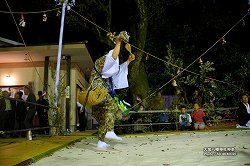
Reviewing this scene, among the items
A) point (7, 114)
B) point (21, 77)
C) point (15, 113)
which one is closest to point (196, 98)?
point (15, 113)

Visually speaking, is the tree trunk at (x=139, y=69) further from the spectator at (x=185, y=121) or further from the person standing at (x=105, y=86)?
the person standing at (x=105, y=86)

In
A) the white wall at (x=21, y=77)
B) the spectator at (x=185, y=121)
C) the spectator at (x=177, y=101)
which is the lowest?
the spectator at (x=185, y=121)

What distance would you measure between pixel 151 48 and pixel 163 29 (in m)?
1.39

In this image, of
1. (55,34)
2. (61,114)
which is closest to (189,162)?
(61,114)

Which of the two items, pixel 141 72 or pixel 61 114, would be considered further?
pixel 141 72

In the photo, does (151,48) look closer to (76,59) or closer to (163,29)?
(163,29)

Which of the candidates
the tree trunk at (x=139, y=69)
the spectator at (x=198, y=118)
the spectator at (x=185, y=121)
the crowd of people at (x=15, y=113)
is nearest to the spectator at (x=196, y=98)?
the spectator at (x=198, y=118)

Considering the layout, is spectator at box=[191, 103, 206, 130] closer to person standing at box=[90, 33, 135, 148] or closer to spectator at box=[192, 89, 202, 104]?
spectator at box=[192, 89, 202, 104]

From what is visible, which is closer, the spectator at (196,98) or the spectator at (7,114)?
the spectator at (7,114)

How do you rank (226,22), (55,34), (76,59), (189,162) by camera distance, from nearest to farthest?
(189,162)
(76,59)
(226,22)
(55,34)

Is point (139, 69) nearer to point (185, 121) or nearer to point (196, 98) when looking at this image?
point (196, 98)

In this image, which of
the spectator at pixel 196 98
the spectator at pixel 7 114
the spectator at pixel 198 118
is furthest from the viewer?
the spectator at pixel 196 98

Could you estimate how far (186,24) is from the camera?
1728 cm

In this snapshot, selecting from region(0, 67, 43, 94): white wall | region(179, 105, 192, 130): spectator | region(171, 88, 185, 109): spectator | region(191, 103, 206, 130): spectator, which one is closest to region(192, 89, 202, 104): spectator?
region(171, 88, 185, 109): spectator
